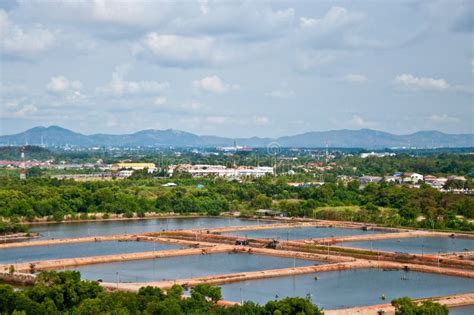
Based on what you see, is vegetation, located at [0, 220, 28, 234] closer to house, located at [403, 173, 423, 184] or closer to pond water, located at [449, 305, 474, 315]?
pond water, located at [449, 305, 474, 315]

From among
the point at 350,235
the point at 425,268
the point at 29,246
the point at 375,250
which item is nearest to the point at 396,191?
the point at 350,235

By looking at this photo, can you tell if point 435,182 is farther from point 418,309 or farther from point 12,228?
point 418,309

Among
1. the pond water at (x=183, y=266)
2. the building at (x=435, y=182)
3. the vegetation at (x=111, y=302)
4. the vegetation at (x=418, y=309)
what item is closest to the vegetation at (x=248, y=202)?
the building at (x=435, y=182)

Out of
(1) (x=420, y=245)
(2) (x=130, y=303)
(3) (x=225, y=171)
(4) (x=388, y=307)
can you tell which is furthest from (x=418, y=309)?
(3) (x=225, y=171)

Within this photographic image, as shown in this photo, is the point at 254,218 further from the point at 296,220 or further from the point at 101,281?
the point at 101,281

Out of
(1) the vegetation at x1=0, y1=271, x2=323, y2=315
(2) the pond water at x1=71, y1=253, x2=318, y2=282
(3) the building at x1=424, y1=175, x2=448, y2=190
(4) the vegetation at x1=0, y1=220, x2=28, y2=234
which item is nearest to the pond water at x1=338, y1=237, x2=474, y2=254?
(2) the pond water at x1=71, y1=253, x2=318, y2=282

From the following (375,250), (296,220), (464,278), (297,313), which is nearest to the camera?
(297,313)

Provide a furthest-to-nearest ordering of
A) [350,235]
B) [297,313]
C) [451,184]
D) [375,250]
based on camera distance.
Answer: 1. [451,184]
2. [350,235]
3. [375,250]
4. [297,313]
